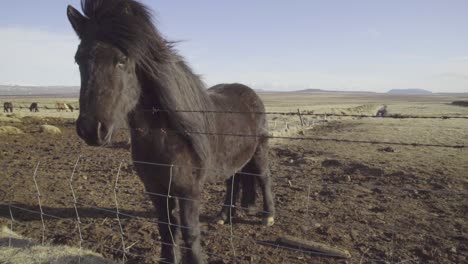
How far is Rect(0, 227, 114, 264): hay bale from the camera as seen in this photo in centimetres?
402

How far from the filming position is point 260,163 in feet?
18.7

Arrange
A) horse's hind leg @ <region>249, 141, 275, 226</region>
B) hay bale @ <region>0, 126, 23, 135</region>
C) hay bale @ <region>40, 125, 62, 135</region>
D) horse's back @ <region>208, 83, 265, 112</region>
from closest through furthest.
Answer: horse's back @ <region>208, 83, 265, 112</region> < horse's hind leg @ <region>249, 141, 275, 226</region> < hay bale @ <region>0, 126, 23, 135</region> < hay bale @ <region>40, 125, 62, 135</region>

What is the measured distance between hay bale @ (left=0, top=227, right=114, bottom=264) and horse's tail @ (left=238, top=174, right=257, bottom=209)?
90.1 inches

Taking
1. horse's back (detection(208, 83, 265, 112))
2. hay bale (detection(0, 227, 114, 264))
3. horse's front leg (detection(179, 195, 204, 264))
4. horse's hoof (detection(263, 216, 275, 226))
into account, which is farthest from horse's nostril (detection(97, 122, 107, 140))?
horse's hoof (detection(263, 216, 275, 226))

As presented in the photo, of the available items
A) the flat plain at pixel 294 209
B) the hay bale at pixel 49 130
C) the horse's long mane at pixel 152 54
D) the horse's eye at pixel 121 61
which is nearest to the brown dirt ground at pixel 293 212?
the flat plain at pixel 294 209

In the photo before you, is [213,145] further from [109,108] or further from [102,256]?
[102,256]

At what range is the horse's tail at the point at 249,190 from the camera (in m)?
5.70

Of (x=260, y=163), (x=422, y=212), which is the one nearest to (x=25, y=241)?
(x=260, y=163)

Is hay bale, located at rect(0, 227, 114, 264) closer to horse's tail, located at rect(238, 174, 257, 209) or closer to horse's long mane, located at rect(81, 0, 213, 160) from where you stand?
horse's long mane, located at rect(81, 0, 213, 160)

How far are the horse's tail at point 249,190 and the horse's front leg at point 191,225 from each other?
2.09m

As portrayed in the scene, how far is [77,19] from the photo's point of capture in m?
3.19

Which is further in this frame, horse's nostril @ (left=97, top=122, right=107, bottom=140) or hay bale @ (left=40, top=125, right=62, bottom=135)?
hay bale @ (left=40, top=125, right=62, bottom=135)

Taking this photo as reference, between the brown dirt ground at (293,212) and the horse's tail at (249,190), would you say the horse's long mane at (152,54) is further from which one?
the horse's tail at (249,190)

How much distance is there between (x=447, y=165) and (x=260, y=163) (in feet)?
22.7
